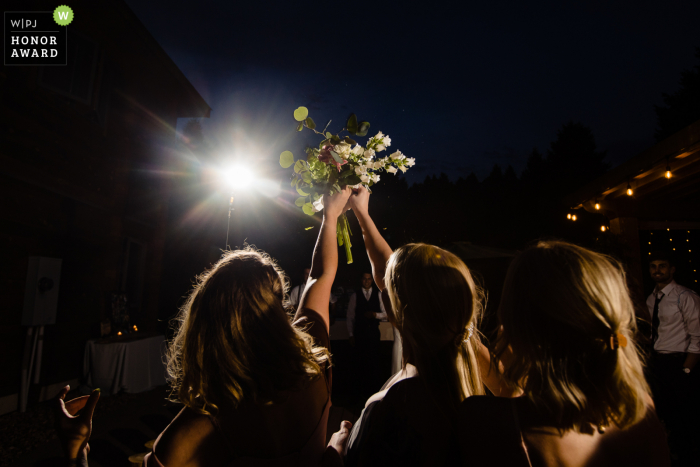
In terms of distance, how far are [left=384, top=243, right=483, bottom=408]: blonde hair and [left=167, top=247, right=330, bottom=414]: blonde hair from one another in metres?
0.35

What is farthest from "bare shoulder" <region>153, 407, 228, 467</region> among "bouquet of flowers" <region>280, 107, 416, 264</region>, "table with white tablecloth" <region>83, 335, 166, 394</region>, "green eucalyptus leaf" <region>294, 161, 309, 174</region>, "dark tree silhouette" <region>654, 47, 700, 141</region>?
"dark tree silhouette" <region>654, 47, 700, 141</region>

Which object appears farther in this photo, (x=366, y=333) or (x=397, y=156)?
(x=366, y=333)

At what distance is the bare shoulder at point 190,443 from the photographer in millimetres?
980

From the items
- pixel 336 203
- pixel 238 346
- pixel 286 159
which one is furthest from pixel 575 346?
pixel 286 159

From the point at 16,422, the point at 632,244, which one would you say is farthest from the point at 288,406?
the point at 632,244

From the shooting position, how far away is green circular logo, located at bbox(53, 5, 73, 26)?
5.68 m

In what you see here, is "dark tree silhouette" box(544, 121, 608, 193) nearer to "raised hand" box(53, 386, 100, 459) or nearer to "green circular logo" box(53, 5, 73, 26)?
"green circular logo" box(53, 5, 73, 26)

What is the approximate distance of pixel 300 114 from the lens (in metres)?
2.17

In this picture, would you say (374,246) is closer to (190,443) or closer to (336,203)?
(336,203)

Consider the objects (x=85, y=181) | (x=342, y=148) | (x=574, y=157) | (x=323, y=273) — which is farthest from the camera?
(x=574, y=157)

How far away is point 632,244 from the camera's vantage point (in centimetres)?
647

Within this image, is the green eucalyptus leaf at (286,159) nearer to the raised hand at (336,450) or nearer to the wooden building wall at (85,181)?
the raised hand at (336,450)

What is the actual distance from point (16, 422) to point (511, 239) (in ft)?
58.1

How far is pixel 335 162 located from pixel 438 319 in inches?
51.5
